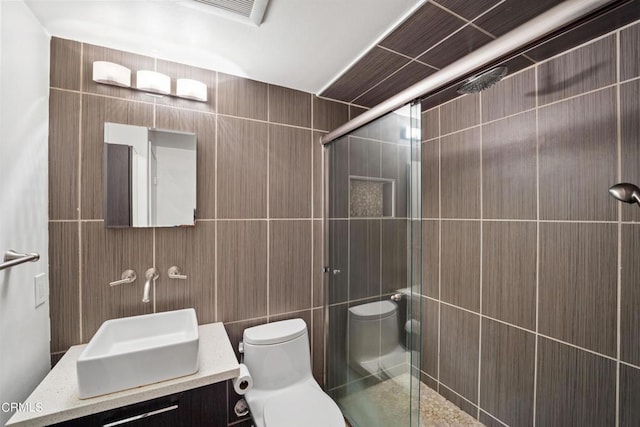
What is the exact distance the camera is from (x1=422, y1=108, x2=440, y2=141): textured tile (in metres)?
2.03

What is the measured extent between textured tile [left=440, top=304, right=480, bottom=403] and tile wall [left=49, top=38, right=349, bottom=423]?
0.94 metres

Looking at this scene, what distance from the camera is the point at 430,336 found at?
6.78 ft

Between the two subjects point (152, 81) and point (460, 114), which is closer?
point (152, 81)

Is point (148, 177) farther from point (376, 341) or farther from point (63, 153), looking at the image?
point (376, 341)

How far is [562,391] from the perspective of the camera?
52.1 inches

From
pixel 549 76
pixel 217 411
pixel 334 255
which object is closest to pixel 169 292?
pixel 217 411

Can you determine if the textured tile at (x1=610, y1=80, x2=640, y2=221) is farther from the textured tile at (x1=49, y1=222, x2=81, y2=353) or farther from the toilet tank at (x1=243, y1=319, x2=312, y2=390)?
the textured tile at (x1=49, y1=222, x2=81, y2=353)

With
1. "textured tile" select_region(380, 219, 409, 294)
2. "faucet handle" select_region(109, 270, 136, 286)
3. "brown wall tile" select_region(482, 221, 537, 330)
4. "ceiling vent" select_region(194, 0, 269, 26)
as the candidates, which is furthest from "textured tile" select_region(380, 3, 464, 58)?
"faucet handle" select_region(109, 270, 136, 286)

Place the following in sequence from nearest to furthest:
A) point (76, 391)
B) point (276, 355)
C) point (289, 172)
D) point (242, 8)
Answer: point (76, 391)
point (242, 8)
point (276, 355)
point (289, 172)

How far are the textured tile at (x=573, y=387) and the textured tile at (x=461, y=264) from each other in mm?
435

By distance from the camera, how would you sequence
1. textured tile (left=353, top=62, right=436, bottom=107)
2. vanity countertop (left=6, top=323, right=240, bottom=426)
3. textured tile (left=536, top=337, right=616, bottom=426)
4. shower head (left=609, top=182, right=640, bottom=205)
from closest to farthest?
vanity countertop (left=6, top=323, right=240, bottom=426) < shower head (left=609, top=182, right=640, bottom=205) < textured tile (left=536, top=337, right=616, bottom=426) < textured tile (left=353, top=62, right=436, bottom=107)

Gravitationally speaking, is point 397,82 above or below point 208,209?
above

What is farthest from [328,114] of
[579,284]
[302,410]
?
[302,410]

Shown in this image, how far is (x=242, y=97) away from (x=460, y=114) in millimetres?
1505
